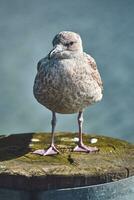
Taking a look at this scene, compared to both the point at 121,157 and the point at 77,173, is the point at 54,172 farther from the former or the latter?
the point at 121,157

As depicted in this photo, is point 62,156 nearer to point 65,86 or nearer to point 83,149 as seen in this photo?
point 83,149

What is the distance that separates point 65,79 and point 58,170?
1.60 ft

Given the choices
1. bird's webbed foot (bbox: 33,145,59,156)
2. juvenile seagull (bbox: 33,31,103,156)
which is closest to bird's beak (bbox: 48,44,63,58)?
juvenile seagull (bbox: 33,31,103,156)

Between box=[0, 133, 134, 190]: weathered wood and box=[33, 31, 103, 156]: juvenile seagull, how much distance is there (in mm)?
95

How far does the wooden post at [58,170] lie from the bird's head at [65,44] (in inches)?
19.8

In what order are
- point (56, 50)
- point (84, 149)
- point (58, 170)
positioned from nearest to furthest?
point (58, 170) → point (56, 50) → point (84, 149)

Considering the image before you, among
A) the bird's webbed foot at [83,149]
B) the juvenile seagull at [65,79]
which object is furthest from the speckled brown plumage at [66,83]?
the bird's webbed foot at [83,149]

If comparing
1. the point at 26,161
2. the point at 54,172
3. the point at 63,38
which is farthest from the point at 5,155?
the point at 63,38

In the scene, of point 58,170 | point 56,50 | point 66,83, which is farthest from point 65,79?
point 58,170

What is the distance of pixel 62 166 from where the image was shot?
11.5ft

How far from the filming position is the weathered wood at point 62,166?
342 centimetres

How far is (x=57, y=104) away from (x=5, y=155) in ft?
1.20

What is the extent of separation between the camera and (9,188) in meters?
3.48

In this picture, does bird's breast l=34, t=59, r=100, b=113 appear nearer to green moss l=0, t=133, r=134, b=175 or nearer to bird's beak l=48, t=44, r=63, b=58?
bird's beak l=48, t=44, r=63, b=58
